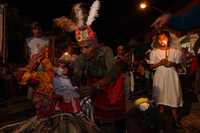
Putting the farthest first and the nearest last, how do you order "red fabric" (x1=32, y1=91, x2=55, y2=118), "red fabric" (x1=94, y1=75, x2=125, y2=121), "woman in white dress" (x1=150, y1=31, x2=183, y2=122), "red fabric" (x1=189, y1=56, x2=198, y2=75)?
"red fabric" (x1=189, y1=56, x2=198, y2=75) → "woman in white dress" (x1=150, y1=31, x2=183, y2=122) → "red fabric" (x1=94, y1=75, x2=125, y2=121) → "red fabric" (x1=32, y1=91, x2=55, y2=118)

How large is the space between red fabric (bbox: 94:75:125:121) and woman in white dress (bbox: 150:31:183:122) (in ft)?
10.6

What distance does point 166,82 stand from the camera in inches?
393

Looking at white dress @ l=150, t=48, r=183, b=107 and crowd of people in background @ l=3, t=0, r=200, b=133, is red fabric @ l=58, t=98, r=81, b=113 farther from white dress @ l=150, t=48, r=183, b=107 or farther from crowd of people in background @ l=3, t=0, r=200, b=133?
white dress @ l=150, t=48, r=183, b=107

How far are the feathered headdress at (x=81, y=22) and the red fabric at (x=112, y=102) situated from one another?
2.54ft

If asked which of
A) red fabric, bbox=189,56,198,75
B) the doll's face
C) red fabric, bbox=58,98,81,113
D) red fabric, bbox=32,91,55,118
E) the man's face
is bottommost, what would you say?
red fabric, bbox=58,98,81,113

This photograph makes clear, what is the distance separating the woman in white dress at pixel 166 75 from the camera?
9.81 metres

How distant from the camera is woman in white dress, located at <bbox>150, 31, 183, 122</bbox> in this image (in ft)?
32.2

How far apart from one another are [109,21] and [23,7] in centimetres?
465

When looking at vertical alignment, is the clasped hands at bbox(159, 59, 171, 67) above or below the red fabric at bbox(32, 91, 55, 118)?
above

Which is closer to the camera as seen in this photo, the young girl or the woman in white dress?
the young girl

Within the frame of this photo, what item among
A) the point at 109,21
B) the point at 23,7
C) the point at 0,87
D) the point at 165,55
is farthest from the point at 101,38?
the point at 165,55

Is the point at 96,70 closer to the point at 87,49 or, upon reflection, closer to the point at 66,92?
the point at 87,49

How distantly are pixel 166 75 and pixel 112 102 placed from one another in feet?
11.6

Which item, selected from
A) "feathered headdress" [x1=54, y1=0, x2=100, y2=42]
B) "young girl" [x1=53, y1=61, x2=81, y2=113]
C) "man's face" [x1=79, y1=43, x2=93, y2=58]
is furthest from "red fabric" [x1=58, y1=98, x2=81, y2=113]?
"feathered headdress" [x1=54, y1=0, x2=100, y2=42]
